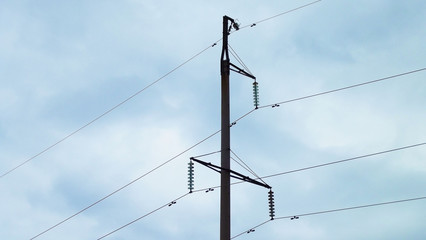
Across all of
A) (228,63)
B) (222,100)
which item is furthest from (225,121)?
(228,63)

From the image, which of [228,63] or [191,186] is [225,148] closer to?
[191,186]

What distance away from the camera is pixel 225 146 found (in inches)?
1190

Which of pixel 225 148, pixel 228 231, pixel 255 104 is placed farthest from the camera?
pixel 255 104

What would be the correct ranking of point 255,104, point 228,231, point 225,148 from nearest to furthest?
point 228,231 < point 225,148 < point 255,104

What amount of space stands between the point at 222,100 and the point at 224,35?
3763 mm

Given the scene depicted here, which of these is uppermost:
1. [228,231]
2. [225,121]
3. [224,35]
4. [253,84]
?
[224,35]

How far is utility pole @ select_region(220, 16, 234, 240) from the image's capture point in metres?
28.3

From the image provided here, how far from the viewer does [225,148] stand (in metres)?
30.2

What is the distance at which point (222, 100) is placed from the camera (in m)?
32.1

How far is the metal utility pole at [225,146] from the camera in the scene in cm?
2827

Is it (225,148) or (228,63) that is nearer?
(225,148)

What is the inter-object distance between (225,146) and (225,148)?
10cm

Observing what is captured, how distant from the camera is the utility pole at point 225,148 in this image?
92.7ft

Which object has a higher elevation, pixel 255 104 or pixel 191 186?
A: pixel 255 104
